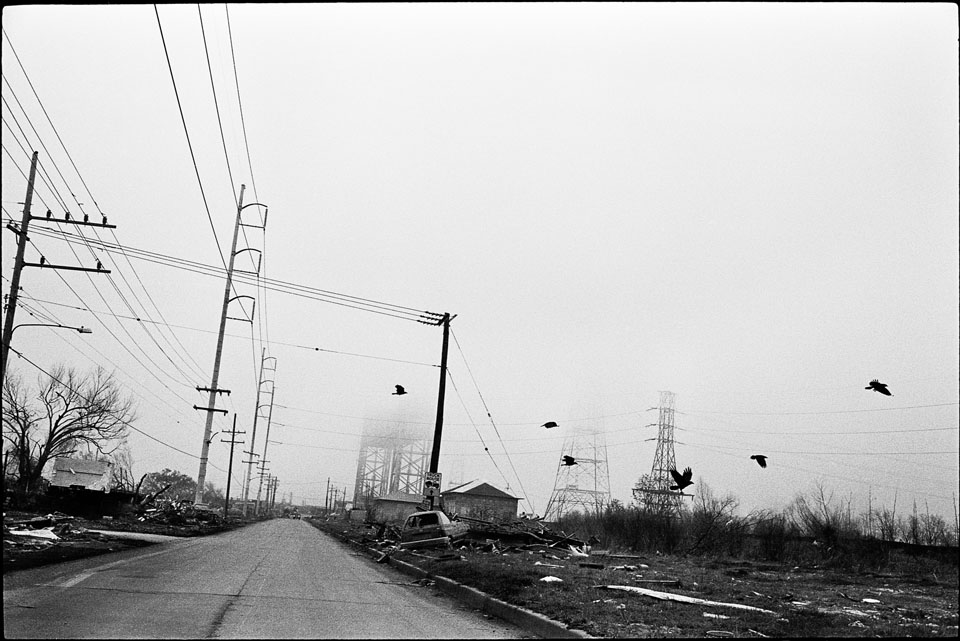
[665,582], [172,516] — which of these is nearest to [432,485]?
[665,582]

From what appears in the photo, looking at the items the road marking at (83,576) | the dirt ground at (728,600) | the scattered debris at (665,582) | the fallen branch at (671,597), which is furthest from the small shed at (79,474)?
the fallen branch at (671,597)

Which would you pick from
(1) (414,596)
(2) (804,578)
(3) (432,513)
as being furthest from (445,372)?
(1) (414,596)

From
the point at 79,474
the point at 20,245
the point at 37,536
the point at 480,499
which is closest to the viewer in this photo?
the point at 37,536

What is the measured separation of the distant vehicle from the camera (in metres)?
29.0

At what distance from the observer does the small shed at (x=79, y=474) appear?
45281 millimetres

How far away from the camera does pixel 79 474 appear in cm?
4575

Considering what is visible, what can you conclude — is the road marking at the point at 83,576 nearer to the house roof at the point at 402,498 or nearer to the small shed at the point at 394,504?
the small shed at the point at 394,504

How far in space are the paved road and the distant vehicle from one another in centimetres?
1203

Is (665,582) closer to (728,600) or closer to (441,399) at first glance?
(728,600)

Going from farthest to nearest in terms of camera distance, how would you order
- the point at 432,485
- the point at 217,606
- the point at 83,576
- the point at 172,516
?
1. the point at 172,516
2. the point at 432,485
3. the point at 83,576
4. the point at 217,606

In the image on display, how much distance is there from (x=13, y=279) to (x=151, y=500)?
126 ft

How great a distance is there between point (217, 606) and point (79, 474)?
134ft

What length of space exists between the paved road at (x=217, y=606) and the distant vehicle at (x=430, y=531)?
474 inches

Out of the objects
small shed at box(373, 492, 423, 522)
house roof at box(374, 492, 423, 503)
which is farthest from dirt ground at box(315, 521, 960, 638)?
house roof at box(374, 492, 423, 503)
